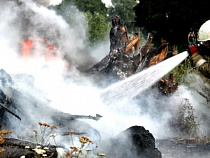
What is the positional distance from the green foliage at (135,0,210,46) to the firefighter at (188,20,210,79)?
13.1 meters

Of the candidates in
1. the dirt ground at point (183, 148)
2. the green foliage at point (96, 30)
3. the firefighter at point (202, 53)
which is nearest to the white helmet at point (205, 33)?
the firefighter at point (202, 53)

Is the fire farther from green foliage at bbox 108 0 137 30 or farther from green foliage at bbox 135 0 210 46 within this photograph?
green foliage at bbox 108 0 137 30

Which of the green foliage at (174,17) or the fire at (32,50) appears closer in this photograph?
the fire at (32,50)

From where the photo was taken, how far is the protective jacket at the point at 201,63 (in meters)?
4.12

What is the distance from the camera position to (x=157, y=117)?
345 inches

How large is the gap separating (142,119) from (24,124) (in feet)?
14.2

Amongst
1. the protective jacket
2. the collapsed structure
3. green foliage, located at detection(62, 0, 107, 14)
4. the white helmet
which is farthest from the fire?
green foliage, located at detection(62, 0, 107, 14)

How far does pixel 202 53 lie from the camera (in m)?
4.27

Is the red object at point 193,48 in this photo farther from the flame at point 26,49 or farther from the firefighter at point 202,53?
the flame at point 26,49

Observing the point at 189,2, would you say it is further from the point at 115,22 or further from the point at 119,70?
the point at 119,70

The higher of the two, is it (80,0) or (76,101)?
(80,0)

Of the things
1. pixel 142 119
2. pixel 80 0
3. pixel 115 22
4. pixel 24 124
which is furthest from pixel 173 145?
pixel 80 0

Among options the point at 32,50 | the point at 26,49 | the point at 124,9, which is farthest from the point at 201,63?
the point at 124,9

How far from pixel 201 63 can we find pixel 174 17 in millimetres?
15059
